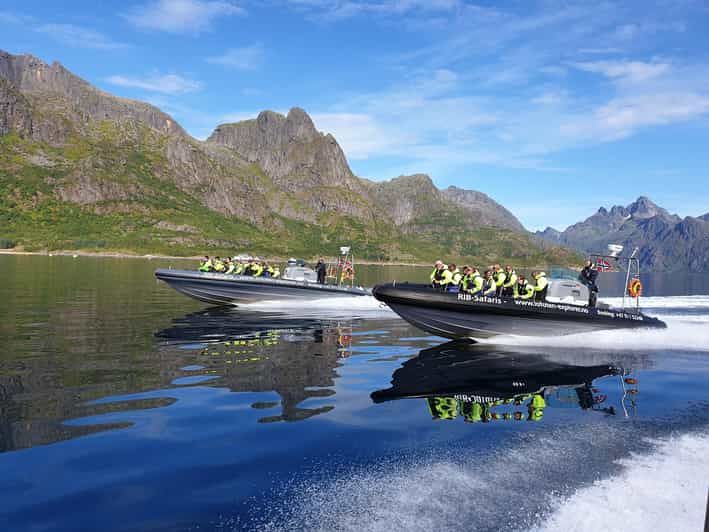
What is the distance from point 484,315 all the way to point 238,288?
17285 millimetres

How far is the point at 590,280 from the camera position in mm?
22469

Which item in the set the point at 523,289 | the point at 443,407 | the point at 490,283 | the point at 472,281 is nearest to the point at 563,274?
the point at 523,289

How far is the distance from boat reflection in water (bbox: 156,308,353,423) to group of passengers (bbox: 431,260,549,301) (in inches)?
177

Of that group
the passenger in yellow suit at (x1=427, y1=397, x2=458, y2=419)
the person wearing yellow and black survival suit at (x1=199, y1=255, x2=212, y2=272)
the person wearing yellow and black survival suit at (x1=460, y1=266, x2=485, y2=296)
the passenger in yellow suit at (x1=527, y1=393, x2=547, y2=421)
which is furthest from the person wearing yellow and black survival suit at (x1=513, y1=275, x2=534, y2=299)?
the person wearing yellow and black survival suit at (x1=199, y1=255, x2=212, y2=272)

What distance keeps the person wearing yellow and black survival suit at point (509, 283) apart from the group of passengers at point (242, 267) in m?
16.0

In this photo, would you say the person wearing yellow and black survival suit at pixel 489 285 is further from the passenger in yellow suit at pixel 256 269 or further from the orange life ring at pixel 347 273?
the passenger in yellow suit at pixel 256 269

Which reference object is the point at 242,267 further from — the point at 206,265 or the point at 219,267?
the point at 206,265

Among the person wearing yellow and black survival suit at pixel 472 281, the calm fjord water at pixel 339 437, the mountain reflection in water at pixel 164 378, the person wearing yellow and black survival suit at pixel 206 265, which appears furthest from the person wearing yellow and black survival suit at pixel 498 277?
the person wearing yellow and black survival suit at pixel 206 265

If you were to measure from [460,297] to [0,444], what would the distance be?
1431cm

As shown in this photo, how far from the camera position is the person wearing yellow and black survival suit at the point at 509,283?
69.7 ft

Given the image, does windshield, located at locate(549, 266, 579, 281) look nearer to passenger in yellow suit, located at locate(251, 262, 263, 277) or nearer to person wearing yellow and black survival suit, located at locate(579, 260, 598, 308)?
person wearing yellow and black survival suit, located at locate(579, 260, 598, 308)

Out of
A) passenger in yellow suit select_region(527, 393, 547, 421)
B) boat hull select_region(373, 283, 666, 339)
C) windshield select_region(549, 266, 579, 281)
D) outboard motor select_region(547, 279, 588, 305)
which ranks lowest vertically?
passenger in yellow suit select_region(527, 393, 547, 421)

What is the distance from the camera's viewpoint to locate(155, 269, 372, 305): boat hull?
31922 mm

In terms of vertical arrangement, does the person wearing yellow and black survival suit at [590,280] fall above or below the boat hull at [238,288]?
above
